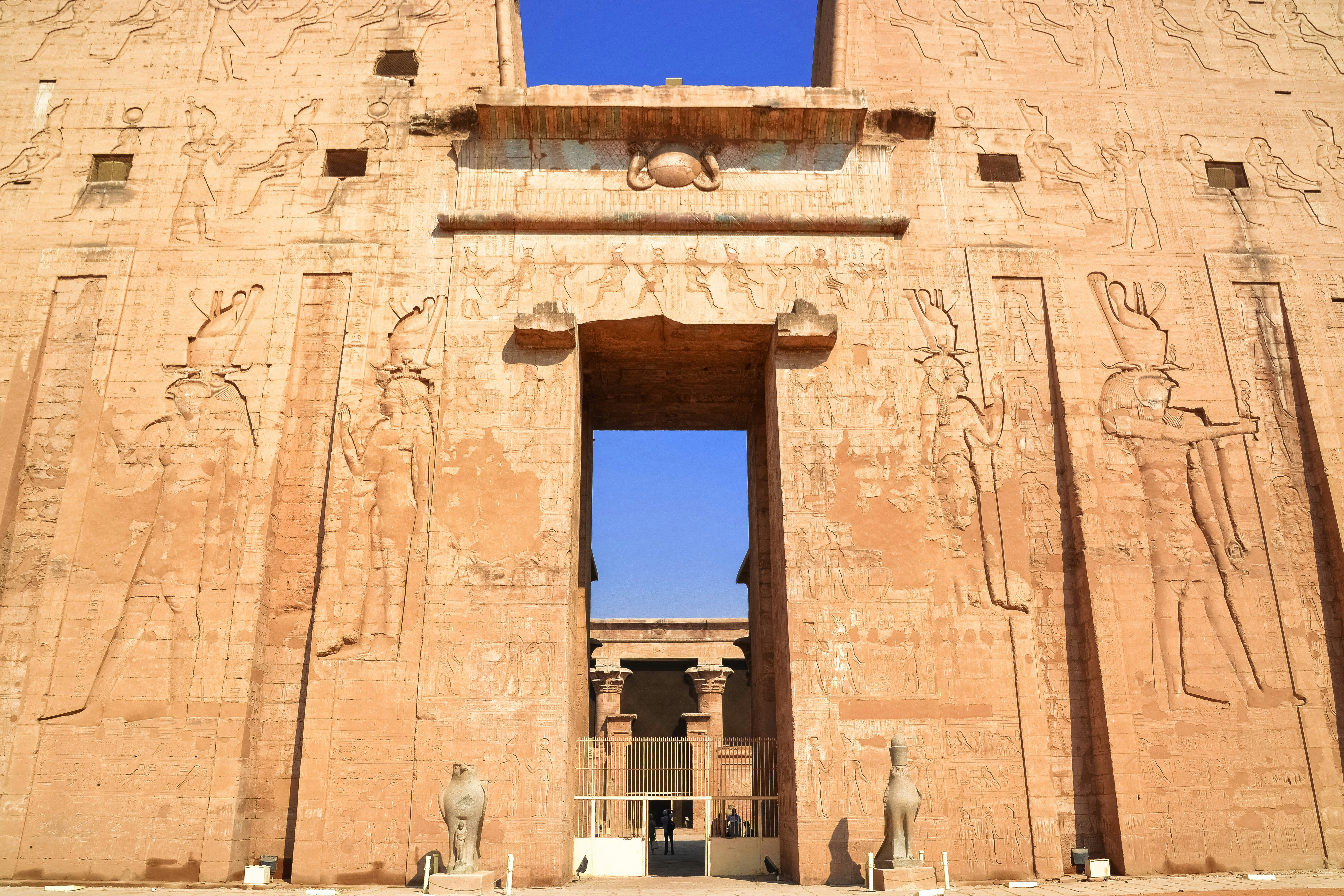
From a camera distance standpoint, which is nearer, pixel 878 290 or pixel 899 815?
pixel 899 815

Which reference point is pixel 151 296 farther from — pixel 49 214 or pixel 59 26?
pixel 59 26

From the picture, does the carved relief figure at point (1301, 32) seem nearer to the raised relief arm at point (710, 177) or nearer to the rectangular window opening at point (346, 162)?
the raised relief arm at point (710, 177)

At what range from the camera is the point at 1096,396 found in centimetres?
1198

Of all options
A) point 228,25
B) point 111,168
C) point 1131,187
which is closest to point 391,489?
point 111,168

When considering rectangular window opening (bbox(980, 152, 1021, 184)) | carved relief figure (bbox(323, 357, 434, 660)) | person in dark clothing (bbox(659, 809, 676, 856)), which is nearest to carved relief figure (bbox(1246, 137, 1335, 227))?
rectangular window opening (bbox(980, 152, 1021, 184))

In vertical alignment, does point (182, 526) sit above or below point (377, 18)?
below

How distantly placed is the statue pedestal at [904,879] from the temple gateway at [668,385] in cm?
6

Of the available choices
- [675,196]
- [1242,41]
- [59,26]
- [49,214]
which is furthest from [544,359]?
[1242,41]

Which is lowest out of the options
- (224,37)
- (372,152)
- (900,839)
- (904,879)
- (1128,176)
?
(904,879)

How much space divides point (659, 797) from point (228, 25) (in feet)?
39.9

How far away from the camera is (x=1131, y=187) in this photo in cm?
1296

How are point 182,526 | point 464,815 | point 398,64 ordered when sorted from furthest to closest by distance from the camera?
point 398,64 → point 182,526 → point 464,815

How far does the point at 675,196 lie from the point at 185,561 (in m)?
7.48

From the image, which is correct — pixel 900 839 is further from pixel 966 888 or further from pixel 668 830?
pixel 668 830
